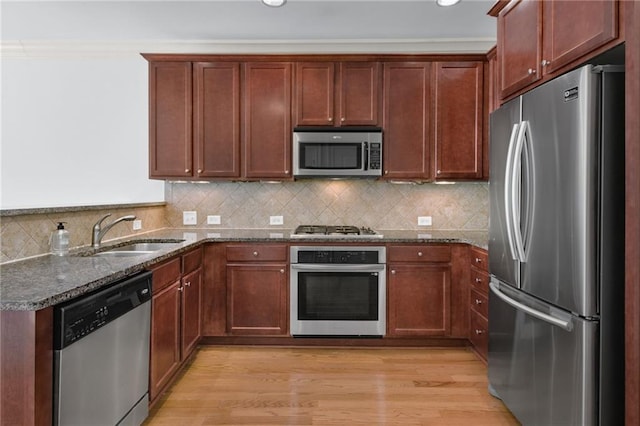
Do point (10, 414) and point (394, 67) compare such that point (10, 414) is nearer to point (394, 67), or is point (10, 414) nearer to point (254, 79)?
point (254, 79)

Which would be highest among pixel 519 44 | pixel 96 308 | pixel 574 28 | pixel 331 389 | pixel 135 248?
pixel 519 44

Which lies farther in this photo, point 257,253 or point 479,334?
point 257,253

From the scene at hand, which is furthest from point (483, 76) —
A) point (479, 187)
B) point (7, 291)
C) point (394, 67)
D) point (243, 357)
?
point (7, 291)

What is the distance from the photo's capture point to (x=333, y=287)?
3301 millimetres

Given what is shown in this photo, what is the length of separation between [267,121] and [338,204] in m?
1.02

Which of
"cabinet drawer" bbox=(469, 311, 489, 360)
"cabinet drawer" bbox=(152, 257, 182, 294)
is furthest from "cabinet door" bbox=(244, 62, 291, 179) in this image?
"cabinet drawer" bbox=(469, 311, 489, 360)

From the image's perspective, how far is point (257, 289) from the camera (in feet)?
10.9

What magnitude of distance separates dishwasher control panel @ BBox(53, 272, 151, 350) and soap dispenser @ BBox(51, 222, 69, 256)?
23.6 inches

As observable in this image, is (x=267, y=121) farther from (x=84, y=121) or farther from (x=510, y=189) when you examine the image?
(x=510, y=189)

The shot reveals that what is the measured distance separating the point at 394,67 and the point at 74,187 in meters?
3.24

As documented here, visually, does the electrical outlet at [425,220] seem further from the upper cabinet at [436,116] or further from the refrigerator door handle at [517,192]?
the refrigerator door handle at [517,192]

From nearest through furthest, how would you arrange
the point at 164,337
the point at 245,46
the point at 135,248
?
the point at 164,337 < the point at 135,248 < the point at 245,46

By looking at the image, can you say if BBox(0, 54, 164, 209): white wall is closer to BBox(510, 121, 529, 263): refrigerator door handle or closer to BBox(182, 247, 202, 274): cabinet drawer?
BBox(182, 247, 202, 274): cabinet drawer

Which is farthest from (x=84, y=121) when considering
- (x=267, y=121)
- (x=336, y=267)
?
(x=336, y=267)
